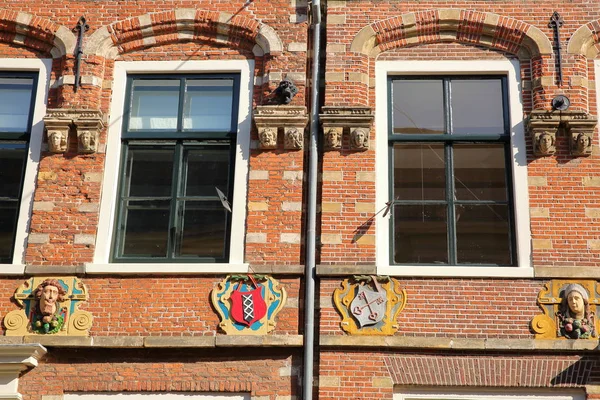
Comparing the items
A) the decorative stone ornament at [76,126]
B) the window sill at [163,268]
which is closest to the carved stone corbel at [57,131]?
the decorative stone ornament at [76,126]

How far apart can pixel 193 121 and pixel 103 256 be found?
2.21 metres

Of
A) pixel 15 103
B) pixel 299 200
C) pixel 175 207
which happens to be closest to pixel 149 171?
pixel 175 207

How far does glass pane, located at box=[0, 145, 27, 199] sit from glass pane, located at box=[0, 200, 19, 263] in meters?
0.13

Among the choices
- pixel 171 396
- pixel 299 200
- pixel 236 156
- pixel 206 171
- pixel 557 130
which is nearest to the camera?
pixel 171 396

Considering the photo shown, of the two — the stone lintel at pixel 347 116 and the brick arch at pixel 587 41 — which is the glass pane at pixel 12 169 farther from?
the brick arch at pixel 587 41

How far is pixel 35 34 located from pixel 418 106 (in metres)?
5.35

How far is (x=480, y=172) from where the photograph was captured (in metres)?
11.9

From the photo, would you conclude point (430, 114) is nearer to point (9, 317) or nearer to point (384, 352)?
point (384, 352)

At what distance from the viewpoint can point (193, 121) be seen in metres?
12.3

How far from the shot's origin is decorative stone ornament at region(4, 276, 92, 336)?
36.0 ft

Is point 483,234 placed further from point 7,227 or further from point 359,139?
point 7,227

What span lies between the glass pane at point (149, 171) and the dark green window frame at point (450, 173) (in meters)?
2.91

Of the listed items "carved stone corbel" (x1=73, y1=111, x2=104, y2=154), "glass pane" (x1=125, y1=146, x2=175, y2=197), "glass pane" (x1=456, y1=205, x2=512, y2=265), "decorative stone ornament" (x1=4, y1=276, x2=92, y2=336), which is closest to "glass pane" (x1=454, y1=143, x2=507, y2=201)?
"glass pane" (x1=456, y1=205, x2=512, y2=265)

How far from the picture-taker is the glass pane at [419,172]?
1182 centimetres
